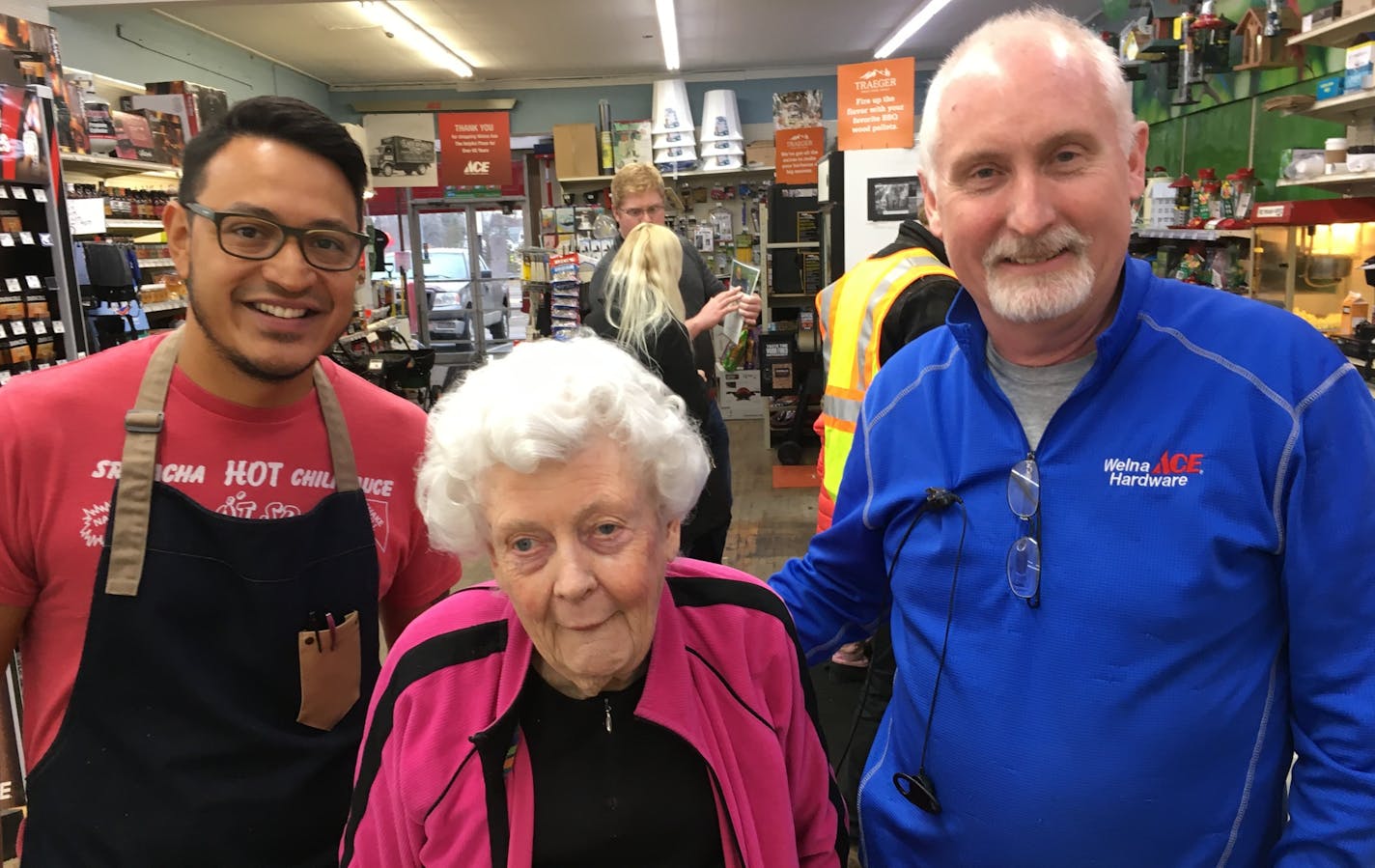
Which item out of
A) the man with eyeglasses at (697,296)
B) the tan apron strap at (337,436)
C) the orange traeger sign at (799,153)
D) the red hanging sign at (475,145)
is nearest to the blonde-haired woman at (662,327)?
the man with eyeglasses at (697,296)

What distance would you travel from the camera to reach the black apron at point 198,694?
4.23 feet

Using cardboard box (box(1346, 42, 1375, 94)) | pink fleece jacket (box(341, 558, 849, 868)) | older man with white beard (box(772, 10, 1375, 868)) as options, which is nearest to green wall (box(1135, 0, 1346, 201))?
cardboard box (box(1346, 42, 1375, 94))

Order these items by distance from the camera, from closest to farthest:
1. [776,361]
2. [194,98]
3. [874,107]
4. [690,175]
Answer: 1. [874,107]
2. [194,98]
3. [776,361]
4. [690,175]

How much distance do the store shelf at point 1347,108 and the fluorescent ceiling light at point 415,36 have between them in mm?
8172

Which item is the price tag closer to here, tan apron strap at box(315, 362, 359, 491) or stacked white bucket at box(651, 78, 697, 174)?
tan apron strap at box(315, 362, 359, 491)

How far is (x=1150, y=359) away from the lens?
1271 mm

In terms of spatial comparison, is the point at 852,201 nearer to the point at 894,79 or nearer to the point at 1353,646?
the point at 894,79

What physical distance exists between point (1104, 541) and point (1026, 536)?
100 millimetres

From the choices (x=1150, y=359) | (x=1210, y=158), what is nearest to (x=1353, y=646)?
(x=1150, y=359)

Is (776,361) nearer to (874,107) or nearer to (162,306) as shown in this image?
(874,107)

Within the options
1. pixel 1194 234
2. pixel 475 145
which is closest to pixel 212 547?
pixel 1194 234

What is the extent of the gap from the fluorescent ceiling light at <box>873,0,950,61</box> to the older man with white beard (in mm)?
9698

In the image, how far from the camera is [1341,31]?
12.1 ft

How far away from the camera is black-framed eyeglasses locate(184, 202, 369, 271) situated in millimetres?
1364
